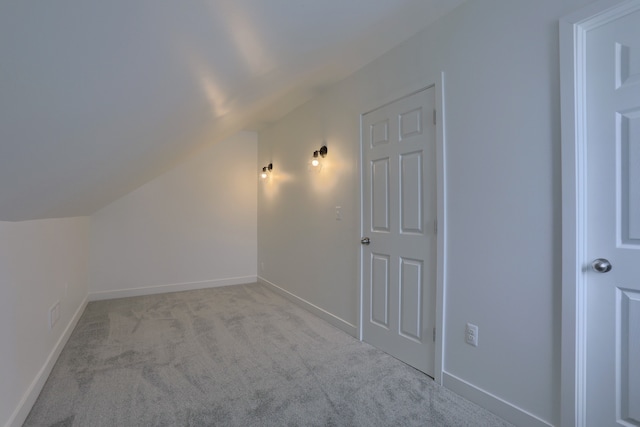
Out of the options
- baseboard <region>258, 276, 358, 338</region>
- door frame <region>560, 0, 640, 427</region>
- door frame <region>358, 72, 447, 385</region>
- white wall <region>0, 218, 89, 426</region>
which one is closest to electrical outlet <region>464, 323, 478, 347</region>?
door frame <region>358, 72, 447, 385</region>

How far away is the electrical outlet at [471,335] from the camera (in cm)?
189

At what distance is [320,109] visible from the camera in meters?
3.33

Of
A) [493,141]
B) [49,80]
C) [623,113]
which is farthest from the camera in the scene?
[493,141]

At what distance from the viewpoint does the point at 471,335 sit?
6.26 ft

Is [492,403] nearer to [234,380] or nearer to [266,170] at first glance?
[234,380]

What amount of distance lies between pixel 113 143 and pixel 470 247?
1946 millimetres

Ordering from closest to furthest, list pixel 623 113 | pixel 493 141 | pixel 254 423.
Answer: pixel 623 113, pixel 254 423, pixel 493 141

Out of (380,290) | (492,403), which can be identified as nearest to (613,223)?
(492,403)

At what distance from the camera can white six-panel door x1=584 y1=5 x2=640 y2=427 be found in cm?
136

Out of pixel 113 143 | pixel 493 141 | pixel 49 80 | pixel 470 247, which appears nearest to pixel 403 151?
pixel 493 141

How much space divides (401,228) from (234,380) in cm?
151

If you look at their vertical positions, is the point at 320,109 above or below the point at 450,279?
above

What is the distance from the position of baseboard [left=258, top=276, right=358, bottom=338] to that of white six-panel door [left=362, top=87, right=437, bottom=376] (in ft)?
0.58

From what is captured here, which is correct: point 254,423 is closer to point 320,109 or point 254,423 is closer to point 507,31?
point 507,31
